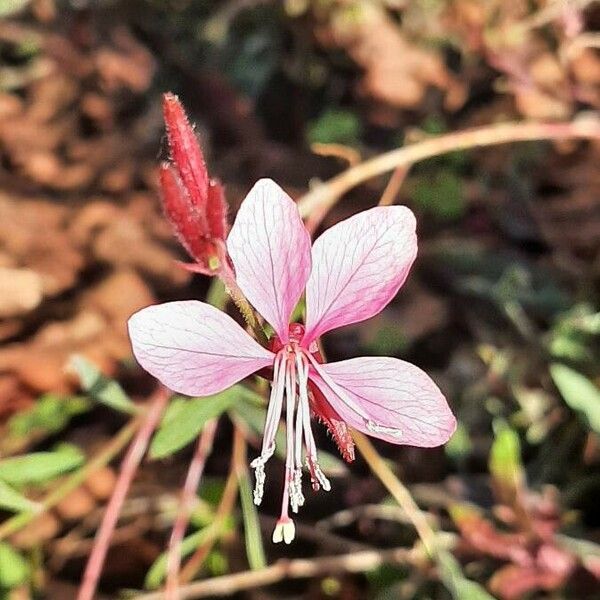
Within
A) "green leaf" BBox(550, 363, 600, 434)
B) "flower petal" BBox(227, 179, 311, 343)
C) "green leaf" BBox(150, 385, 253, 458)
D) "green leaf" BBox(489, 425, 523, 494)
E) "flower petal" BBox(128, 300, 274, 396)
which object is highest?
"flower petal" BBox(227, 179, 311, 343)

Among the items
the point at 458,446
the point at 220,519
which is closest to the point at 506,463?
the point at 458,446

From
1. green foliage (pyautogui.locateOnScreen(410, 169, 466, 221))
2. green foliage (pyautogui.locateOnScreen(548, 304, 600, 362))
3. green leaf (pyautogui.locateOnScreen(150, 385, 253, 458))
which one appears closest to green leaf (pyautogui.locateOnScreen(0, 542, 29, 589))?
green leaf (pyautogui.locateOnScreen(150, 385, 253, 458))

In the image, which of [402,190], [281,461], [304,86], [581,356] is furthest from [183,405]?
[304,86]

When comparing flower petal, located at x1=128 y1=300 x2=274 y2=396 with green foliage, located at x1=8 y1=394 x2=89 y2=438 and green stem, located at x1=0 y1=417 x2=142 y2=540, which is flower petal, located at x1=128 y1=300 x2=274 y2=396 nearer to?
green stem, located at x1=0 y1=417 x2=142 y2=540

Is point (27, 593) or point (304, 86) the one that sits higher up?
point (304, 86)

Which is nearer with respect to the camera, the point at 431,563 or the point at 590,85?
the point at 431,563

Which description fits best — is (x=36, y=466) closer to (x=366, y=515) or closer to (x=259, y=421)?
(x=259, y=421)

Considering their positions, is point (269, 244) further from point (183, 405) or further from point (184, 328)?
point (183, 405)

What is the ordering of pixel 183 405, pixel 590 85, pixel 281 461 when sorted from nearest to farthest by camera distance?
pixel 183 405 → pixel 281 461 → pixel 590 85
